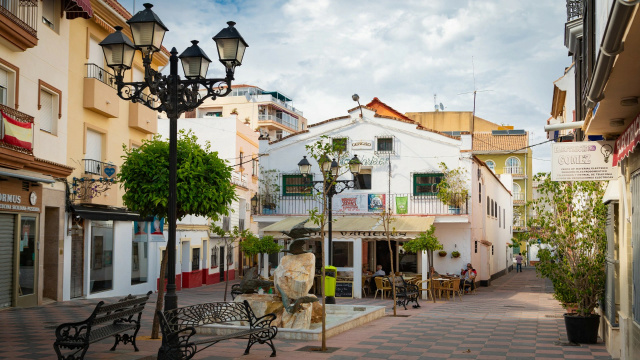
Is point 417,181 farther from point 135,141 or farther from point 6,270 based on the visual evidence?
point 6,270

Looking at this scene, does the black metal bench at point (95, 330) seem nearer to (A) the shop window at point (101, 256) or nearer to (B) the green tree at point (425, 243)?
(A) the shop window at point (101, 256)

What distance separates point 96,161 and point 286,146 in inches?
391

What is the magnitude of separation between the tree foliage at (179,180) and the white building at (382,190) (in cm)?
1308

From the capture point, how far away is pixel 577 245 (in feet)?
40.2

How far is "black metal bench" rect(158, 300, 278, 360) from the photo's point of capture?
863 centimetres

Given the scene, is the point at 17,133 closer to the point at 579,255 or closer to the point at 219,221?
the point at 579,255

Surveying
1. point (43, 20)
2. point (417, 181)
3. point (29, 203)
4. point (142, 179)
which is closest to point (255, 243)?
point (417, 181)

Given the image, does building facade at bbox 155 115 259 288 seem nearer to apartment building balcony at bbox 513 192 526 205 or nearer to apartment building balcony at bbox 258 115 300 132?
apartment building balcony at bbox 258 115 300 132

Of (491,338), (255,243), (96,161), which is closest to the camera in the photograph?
(491,338)

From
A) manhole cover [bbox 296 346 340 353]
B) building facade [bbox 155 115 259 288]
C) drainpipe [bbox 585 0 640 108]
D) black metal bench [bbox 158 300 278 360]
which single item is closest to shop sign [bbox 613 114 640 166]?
Answer: drainpipe [bbox 585 0 640 108]

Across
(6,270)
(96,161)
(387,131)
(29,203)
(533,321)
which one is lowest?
(533,321)

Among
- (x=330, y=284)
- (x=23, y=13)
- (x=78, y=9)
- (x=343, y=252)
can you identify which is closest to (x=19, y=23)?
(x=23, y=13)

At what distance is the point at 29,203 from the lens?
17484 millimetres

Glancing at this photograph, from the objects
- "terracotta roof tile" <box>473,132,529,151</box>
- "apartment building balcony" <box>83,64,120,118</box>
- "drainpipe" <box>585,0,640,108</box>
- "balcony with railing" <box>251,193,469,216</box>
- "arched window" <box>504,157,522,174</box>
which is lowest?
"balcony with railing" <box>251,193,469,216</box>
